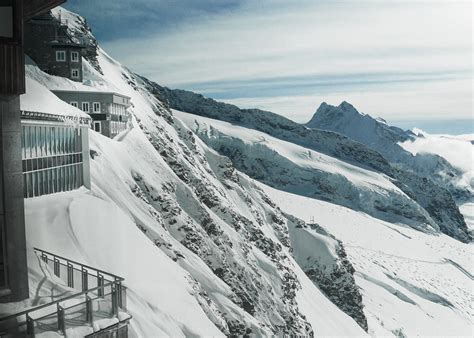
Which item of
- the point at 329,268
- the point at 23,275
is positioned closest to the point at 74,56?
the point at 23,275

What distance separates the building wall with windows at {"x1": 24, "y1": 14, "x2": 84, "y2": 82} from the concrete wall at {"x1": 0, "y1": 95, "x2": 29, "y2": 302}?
44.1 meters

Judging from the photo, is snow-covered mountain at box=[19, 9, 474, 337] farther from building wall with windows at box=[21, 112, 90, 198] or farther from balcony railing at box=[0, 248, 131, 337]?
balcony railing at box=[0, 248, 131, 337]

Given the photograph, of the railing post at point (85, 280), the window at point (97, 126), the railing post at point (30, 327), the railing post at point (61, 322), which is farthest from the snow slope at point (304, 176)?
the railing post at point (30, 327)

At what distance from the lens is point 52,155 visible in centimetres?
2223

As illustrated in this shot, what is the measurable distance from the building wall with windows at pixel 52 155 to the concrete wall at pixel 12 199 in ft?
29.1

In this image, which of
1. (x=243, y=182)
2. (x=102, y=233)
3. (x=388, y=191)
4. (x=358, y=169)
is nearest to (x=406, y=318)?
(x=243, y=182)

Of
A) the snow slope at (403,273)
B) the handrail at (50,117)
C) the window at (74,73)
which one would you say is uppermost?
the window at (74,73)

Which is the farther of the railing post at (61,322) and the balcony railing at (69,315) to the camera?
the railing post at (61,322)

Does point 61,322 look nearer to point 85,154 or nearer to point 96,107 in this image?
point 85,154

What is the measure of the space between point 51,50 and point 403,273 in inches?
3306

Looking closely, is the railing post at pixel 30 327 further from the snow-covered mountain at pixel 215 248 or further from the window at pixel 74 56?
the window at pixel 74 56

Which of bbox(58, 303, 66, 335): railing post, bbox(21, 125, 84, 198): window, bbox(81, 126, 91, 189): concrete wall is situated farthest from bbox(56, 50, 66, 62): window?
bbox(58, 303, 66, 335): railing post

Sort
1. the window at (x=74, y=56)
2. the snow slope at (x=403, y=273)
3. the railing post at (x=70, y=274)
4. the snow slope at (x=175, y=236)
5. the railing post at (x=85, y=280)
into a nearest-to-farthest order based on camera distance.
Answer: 1. the railing post at (x=85, y=280)
2. the railing post at (x=70, y=274)
3. the snow slope at (x=175, y=236)
4. the window at (x=74, y=56)
5. the snow slope at (x=403, y=273)

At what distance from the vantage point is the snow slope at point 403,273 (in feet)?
275
